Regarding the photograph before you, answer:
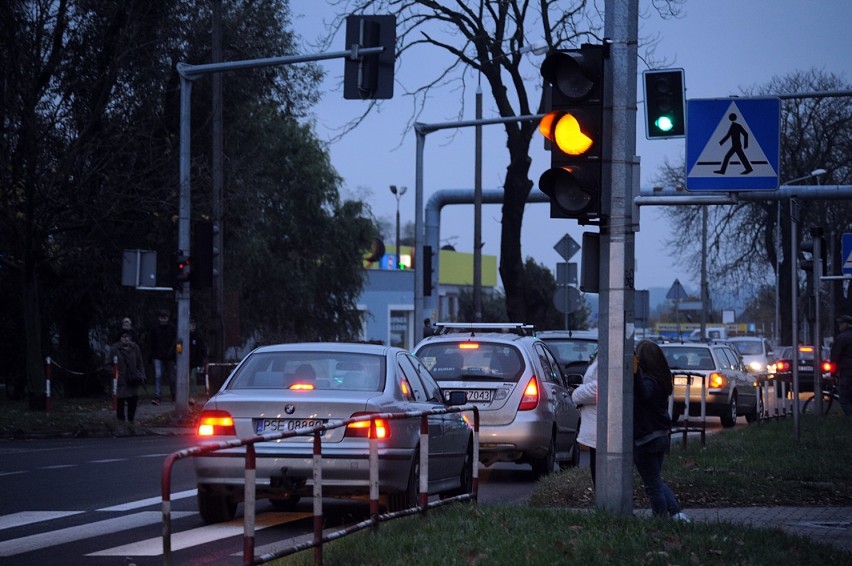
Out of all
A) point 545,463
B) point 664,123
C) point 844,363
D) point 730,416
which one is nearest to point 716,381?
point 730,416

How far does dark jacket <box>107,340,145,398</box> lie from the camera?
971 inches

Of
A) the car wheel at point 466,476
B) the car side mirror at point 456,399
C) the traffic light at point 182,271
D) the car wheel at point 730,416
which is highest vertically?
the traffic light at point 182,271

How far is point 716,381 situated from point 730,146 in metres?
17.2

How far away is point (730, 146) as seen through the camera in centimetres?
1093

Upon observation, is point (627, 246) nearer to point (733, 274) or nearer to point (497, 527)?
point (497, 527)

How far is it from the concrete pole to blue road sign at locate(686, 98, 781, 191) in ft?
2.04

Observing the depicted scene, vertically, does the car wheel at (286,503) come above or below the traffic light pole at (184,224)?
below

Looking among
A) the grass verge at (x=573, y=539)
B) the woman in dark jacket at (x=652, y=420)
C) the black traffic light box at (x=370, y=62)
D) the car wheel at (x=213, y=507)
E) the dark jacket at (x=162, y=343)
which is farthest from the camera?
the dark jacket at (x=162, y=343)

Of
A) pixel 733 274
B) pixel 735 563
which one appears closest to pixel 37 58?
pixel 735 563

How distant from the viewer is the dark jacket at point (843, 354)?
2242cm

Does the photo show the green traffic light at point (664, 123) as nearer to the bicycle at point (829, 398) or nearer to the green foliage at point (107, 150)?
the green foliage at point (107, 150)

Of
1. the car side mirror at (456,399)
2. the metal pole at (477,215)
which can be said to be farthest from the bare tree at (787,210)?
the car side mirror at (456,399)

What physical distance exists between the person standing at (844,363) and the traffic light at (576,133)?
1321 cm

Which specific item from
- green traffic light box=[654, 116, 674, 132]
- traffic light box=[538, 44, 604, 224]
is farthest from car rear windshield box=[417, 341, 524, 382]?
traffic light box=[538, 44, 604, 224]
